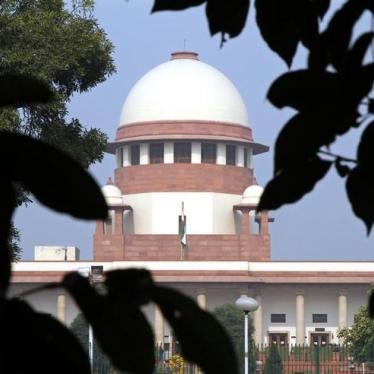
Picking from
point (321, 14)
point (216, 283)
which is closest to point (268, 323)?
point (216, 283)

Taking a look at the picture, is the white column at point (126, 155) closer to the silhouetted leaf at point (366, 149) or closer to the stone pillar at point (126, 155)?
the stone pillar at point (126, 155)

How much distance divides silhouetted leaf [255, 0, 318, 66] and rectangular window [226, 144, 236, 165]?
181 ft

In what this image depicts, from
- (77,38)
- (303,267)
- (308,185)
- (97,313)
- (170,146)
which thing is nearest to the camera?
(97,313)

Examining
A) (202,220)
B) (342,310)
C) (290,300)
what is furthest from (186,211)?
(342,310)

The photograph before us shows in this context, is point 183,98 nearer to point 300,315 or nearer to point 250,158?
point 250,158

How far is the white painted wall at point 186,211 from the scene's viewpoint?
56.7 metres

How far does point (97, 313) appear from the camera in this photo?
0.79m

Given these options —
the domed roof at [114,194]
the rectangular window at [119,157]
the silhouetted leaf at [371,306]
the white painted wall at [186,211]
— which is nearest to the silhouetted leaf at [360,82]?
the silhouetted leaf at [371,306]

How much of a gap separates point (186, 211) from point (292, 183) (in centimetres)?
5595

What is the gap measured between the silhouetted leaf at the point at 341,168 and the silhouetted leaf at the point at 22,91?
0.77ft

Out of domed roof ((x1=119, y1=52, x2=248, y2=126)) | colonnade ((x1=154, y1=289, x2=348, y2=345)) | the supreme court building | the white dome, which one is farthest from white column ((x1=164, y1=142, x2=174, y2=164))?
colonnade ((x1=154, y1=289, x2=348, y2=345))

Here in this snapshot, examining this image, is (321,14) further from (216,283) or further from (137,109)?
(137,109)

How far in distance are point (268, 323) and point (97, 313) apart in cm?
5348

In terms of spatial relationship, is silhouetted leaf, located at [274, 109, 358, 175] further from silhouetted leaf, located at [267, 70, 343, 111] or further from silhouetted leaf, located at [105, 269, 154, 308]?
silhouetted leaf, located at [105, 269, 154, 308]
